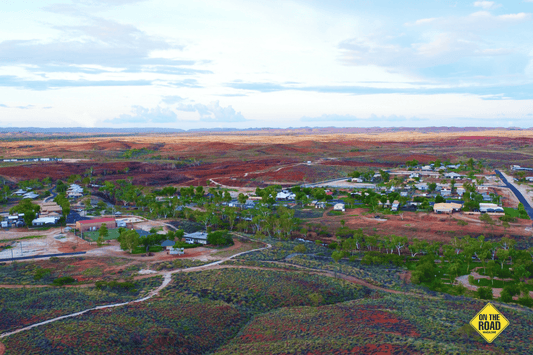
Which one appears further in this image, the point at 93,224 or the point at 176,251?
the point at 93,224

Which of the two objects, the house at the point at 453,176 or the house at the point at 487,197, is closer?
the house at the point at 487,197

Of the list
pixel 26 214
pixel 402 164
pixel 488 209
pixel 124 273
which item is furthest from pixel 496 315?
pixel 402 164

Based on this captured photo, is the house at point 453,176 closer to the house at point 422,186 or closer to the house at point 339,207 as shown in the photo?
the house at point 422,186

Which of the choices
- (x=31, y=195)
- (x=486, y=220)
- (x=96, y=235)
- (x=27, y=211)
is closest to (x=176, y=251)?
(x=96, y=235)

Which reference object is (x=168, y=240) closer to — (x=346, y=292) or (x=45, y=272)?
(x=45, y=272)

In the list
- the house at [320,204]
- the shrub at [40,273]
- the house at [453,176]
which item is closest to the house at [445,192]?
the house at [453,176]

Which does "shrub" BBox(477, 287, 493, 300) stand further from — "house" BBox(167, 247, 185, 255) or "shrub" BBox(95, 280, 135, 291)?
"house" BBox(167, 247, 185, 255)

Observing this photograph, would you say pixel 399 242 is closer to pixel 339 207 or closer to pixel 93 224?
pixel 339 207

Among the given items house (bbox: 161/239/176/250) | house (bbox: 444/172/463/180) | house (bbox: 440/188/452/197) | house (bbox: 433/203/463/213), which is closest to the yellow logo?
house (bbox: 161/239/176/250)
